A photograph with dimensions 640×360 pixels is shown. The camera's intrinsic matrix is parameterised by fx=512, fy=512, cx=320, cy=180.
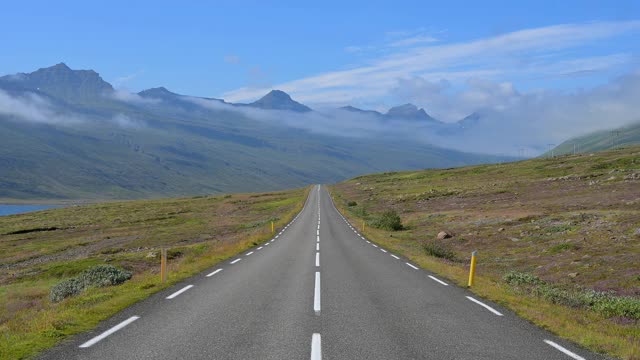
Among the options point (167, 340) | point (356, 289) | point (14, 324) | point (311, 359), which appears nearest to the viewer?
point (311, 359)

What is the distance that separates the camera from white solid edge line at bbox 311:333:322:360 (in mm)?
8977

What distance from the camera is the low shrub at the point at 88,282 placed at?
19.7 meters

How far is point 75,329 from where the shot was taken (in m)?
10.7

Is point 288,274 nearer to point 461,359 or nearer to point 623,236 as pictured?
point 461,359

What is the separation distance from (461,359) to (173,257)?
29.1 meters

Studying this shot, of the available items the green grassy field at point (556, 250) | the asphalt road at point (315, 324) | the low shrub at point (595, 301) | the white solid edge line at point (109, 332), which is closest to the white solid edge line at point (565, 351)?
the asphalt road at point (315, 324)

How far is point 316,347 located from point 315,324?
1.89m

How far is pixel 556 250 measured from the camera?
97.6 feet

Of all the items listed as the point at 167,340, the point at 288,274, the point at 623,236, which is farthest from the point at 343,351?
the point at 623,236

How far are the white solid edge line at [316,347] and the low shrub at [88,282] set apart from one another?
40.3 feet

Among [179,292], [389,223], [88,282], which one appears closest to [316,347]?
[179,292]

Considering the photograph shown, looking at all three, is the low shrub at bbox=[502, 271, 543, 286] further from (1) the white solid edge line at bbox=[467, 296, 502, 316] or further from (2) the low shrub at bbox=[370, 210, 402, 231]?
(2) the low shrub at bbox=[370, 210, 402, 231]

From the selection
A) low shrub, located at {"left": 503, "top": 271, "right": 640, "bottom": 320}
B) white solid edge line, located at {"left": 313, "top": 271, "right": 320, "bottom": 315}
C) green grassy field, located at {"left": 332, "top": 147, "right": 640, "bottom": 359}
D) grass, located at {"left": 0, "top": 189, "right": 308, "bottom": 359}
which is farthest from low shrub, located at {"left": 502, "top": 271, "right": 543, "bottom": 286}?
grass, located at {"left": 0, "top": 189, "right": 308, "bottom": 359}

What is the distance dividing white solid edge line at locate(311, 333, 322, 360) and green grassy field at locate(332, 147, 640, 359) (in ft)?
17.8
